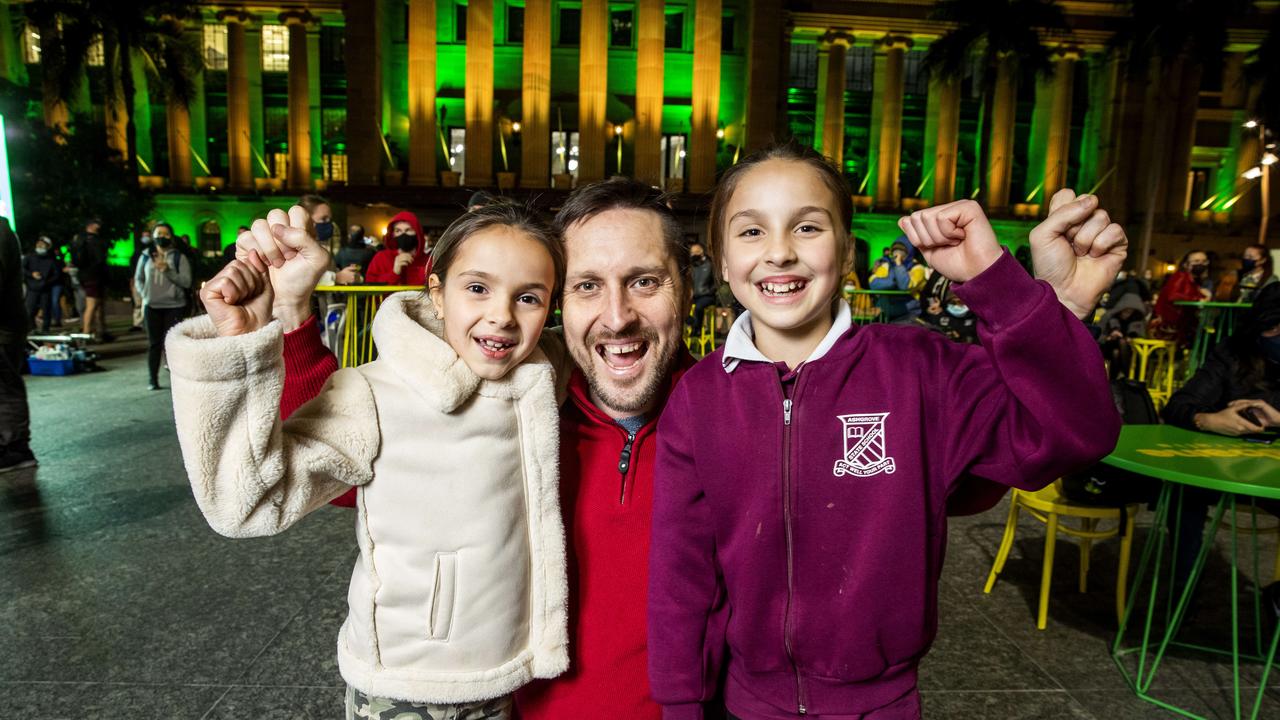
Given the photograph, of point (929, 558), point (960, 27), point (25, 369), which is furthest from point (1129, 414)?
point (960, 27)

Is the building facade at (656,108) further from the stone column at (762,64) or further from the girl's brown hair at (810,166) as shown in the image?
the girl's brown hair at (810,166)

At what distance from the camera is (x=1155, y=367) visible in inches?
405

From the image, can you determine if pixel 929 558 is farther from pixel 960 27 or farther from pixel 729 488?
pixel 960 27

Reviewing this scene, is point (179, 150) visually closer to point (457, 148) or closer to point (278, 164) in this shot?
point (278, 164)

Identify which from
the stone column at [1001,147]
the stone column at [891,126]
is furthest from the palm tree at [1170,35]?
the stone column at [891,126]

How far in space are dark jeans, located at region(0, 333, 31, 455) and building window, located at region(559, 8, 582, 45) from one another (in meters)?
32.8

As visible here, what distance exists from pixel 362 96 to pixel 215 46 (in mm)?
15399

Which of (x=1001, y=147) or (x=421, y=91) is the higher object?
(x=421, y=91)

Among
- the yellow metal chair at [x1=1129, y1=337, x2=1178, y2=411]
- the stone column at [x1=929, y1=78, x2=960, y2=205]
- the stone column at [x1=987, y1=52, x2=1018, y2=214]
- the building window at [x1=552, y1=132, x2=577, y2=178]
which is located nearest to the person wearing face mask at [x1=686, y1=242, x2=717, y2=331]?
the yellow metal chair at [x1=1129, y1=337, x2=1178, y2=411]

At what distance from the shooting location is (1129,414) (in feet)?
14.2

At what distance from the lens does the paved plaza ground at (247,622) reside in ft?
9.94

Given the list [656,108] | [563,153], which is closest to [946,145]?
[656,108]

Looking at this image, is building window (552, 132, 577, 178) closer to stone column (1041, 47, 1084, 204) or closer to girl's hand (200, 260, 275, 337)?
stone column (1041, 47, 1084, 204)

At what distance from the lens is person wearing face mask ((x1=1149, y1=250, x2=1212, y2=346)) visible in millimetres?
10047
